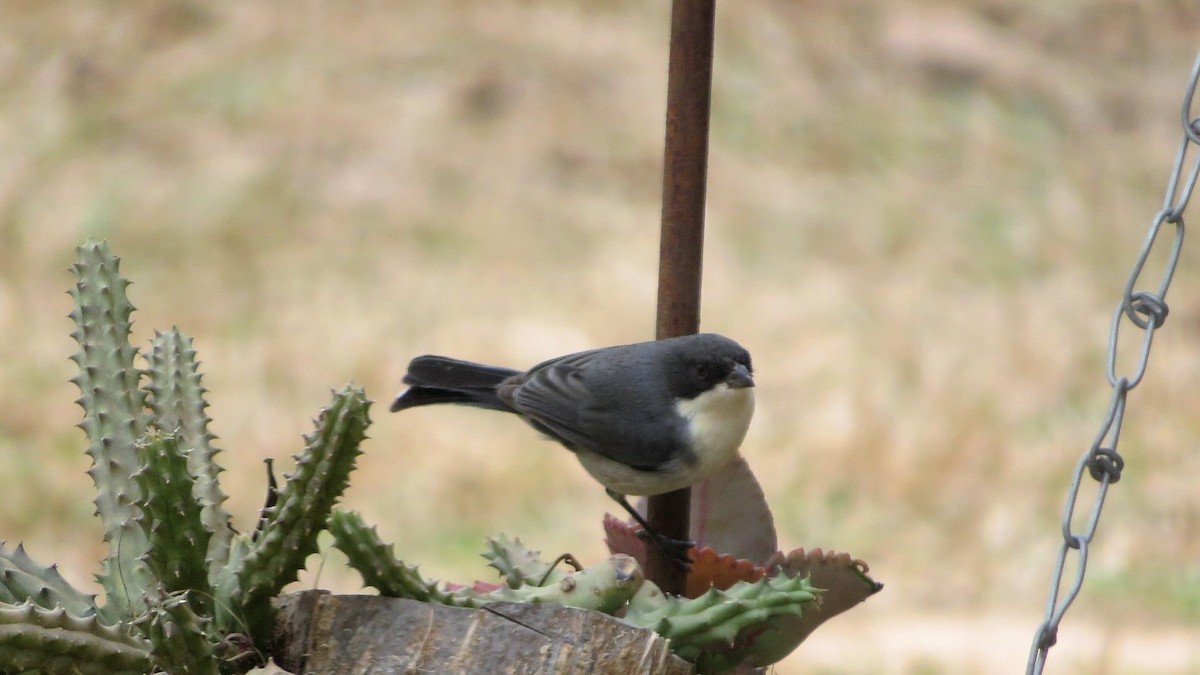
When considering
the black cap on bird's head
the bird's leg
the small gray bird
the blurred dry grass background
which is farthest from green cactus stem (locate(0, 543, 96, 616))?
the blurred dry grass background

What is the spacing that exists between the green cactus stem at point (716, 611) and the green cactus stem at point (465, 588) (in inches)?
1.1

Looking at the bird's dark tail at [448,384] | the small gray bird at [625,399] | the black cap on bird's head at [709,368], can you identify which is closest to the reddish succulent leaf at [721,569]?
the small gray bird at [625,399]

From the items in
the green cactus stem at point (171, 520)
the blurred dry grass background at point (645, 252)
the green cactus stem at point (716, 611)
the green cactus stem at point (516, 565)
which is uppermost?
the blurred dry grass background at point (645, 252)

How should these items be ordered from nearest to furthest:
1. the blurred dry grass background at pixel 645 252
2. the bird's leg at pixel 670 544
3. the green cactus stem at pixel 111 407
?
the green cactus stem at pixel 111 407, the bird's leg at pixel 670 544, the blurred dry grass background at pixel 645 252

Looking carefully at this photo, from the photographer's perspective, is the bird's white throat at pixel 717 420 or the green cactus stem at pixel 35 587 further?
the bird's white throat at pixel 717 420

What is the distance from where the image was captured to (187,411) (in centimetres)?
185

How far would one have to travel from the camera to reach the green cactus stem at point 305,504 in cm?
155

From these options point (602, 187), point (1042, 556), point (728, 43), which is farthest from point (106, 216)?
point (1042, 556)

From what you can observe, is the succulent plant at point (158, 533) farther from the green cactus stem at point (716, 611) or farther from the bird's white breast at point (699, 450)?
the bird's white breast at point (699, 450)

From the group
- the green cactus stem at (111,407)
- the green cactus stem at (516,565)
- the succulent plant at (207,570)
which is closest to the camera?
the succulent plant at (207,570)

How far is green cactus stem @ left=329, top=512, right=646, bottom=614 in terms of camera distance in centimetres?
157

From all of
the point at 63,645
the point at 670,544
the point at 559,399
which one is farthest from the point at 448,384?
the point at 63,645

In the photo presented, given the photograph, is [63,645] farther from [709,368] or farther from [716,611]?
[709,368]

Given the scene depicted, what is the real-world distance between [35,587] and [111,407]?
0.90 ft
